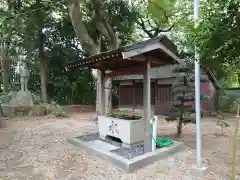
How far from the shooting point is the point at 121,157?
3.65 metres

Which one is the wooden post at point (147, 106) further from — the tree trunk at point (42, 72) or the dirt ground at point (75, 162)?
the tree trunk at point (42, 72)

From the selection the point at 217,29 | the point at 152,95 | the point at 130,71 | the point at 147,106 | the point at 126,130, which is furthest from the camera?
the point at 152,95

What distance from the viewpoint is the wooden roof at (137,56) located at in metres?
3.58

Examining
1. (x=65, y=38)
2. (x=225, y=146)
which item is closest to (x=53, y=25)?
(x=65, y=38)

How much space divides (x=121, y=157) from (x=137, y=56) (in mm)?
1864

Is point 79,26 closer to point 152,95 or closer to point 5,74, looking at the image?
point 152,95

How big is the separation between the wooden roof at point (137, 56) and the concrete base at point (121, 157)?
1654 mm

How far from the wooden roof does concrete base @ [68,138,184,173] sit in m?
1.65

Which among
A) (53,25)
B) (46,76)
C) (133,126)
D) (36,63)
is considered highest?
(53,25)

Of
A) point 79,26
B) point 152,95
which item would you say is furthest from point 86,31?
point 152,95

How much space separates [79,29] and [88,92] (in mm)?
5886

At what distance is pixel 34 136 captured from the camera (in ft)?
18.5

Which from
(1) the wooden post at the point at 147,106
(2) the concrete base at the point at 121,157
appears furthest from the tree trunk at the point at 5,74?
(1) the wooden post at the point at 147,106

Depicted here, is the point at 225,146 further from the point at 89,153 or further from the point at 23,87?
the point at 23,87
